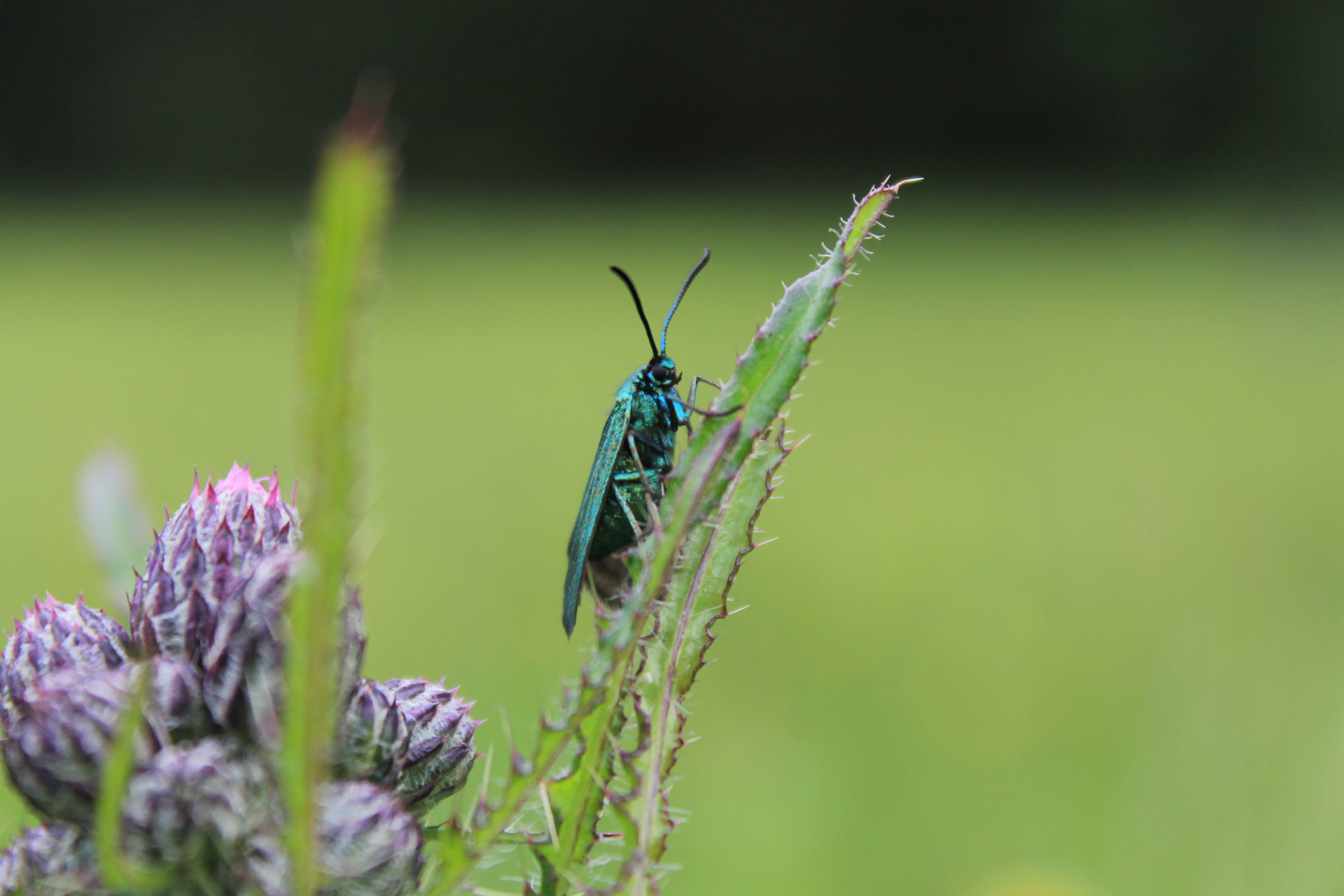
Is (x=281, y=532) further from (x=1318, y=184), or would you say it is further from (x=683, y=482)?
(x=1318, y=184)

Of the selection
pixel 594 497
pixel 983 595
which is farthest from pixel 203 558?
pixel 983 595

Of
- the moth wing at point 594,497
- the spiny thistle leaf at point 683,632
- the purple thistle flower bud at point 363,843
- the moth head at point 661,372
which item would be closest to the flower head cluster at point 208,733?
the purple thistle flower bud at point 363,843

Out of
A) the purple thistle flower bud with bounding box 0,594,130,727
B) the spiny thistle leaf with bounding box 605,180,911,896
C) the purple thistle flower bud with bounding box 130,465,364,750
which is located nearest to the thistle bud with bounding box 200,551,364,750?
the purple thistle flower bud with bounding box 130,465,364,750

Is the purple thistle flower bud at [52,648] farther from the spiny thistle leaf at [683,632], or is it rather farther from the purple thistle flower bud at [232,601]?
the spiny thistle leaf at [683,632]

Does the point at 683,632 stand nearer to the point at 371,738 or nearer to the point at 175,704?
the point at 371,738

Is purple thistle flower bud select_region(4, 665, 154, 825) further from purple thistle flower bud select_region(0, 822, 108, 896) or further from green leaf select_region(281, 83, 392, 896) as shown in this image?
green leaf select_region(281, 83, 392, 896)

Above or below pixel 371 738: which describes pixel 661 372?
above
